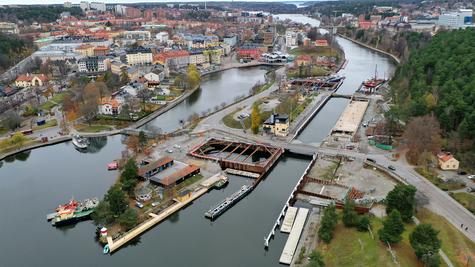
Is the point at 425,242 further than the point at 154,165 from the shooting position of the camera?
No

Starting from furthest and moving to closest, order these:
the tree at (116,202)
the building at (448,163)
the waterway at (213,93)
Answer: the waterway at (213,93)
the building at (448,163)
the tree at (116,202)

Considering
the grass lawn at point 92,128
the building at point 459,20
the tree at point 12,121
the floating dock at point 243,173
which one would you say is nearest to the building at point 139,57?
the grass lawn at point 92,128

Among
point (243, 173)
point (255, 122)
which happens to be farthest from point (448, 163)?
point (255, 122)

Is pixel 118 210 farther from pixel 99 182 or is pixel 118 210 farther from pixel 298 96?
pixel 298 96

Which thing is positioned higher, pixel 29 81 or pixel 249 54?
pixel 249 54

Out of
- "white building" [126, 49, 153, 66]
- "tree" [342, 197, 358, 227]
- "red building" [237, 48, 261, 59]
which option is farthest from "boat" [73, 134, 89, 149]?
"red building" [237, 48, 261, 59]

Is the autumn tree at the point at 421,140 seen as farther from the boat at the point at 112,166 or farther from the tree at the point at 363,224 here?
the boat at the point at 112,166

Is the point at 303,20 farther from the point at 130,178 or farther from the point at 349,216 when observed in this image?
the point at 349,216
